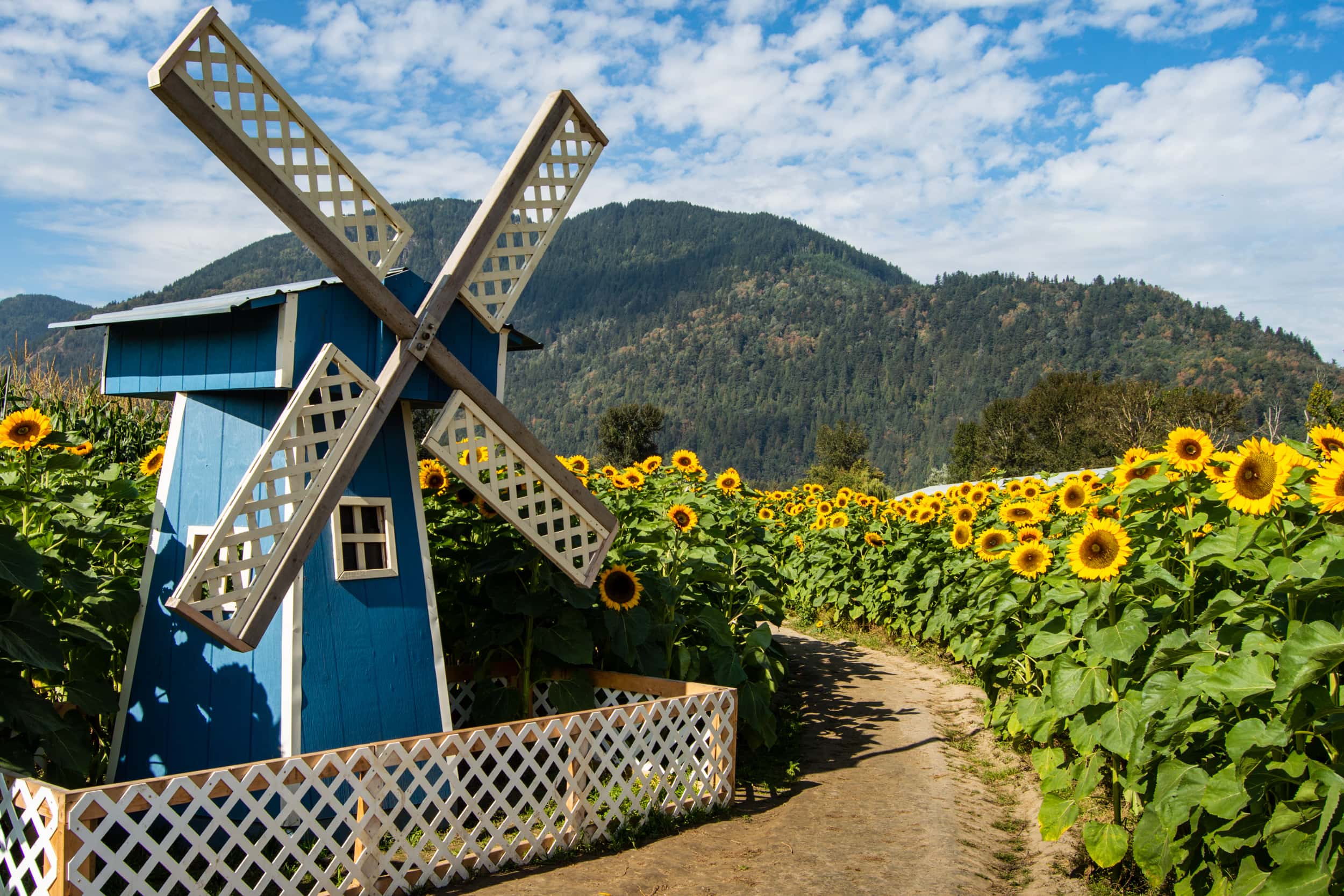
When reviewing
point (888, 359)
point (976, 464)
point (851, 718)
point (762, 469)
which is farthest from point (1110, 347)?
point (851, 718)

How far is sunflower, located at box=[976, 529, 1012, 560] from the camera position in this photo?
6.96m

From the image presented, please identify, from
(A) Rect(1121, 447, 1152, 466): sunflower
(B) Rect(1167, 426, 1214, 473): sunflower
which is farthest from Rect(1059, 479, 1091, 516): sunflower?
(B) Rect(1167, 426, 1214, 473): sunflower

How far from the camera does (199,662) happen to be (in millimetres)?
5430

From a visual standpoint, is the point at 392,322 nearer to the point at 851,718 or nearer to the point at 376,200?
the point at 376,200

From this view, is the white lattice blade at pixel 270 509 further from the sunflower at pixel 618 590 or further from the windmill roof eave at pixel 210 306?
the sunflower at pixel 618 590

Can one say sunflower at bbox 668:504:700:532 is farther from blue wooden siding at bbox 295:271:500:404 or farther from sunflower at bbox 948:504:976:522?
sunflower at bbox 948:504:976:522

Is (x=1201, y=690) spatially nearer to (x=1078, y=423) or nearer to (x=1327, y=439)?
(x=1327, y=439)

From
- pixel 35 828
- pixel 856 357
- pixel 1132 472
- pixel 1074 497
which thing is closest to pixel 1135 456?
pixel 1132 472

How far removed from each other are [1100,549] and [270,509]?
13.1 ft

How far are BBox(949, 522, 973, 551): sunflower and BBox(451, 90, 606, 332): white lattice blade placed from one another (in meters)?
4.84

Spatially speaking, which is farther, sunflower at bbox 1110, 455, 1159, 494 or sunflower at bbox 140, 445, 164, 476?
sunflower at bbox 140, 445, 164, 476

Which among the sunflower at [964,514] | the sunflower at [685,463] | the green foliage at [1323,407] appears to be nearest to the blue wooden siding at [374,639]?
the sunflower at [685,463]

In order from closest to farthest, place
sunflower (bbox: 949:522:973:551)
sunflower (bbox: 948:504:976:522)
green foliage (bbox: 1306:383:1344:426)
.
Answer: sunflower (bbox: 949:522:973:551) → sunflower (bbox: 948:504:976:522) → green foliage (bbox: 1306:383:1344:426)

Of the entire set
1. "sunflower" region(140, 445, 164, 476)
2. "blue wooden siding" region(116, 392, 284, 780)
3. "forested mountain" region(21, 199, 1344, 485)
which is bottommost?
"blue wooden siding" region(116, 392, 284, 780)
